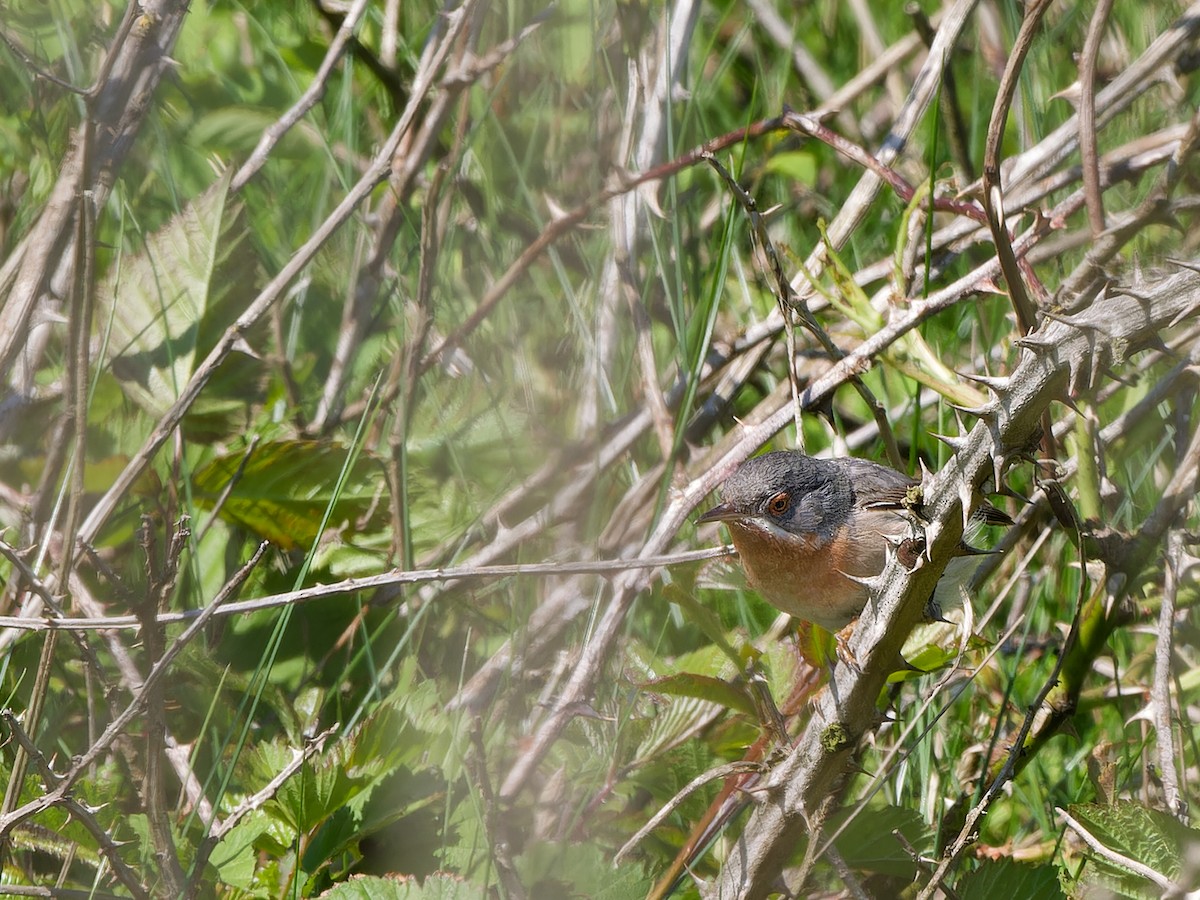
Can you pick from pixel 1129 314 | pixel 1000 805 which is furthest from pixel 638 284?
pixel 1129 314

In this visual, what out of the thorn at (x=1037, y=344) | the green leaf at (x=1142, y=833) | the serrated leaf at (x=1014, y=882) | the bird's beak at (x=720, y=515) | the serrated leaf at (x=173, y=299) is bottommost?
the serrated leaf at (x=1014, y=882)

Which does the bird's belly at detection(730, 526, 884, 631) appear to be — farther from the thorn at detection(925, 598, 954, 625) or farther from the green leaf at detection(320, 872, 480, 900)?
the green leaf at detection(320, 872, 480, 900)

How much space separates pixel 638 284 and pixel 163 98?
195 cm

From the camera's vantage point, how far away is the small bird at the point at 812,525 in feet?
9.61

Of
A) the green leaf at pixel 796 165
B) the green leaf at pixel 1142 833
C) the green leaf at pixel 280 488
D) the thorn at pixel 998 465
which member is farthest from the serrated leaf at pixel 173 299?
the green leaf at pixel 1142 833

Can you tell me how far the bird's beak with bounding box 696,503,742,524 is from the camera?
305cm

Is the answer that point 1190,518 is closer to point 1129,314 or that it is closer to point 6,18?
point 1129,314

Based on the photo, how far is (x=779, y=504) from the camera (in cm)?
316

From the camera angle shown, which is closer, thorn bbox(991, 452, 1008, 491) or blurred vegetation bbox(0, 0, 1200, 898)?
thorn bbox(991, 452, 1008, 491)

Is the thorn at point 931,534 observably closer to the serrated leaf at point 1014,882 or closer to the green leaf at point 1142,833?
the green leaf at point 1142,833

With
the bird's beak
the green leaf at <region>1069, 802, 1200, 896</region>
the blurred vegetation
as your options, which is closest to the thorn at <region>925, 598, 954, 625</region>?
the blurred vegetation

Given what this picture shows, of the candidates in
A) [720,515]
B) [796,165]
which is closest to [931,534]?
[720,515]

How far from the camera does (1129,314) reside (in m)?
1.94

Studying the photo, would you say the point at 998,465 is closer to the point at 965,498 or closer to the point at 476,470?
the point at 965,498
